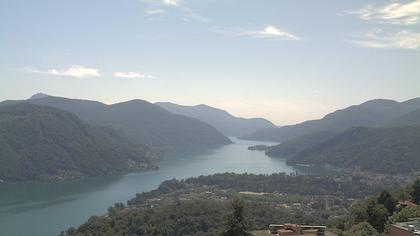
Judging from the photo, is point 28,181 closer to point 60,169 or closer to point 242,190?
point 60,169

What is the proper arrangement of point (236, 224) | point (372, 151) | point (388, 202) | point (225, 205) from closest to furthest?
point (236, 224)
point (388, 202)
point (225, 205)
point (372, 151)

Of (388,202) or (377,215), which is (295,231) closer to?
(377,215)

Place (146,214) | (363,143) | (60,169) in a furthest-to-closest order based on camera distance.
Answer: (363,143)
(60,169)
(146,214)

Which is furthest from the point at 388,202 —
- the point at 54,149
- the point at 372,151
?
the point at 372,151

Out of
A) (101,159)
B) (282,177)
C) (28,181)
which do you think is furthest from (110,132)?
(282,177)

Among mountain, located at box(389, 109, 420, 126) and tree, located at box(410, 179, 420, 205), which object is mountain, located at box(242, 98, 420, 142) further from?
tree, located at box(410, 179, 420, 205)
